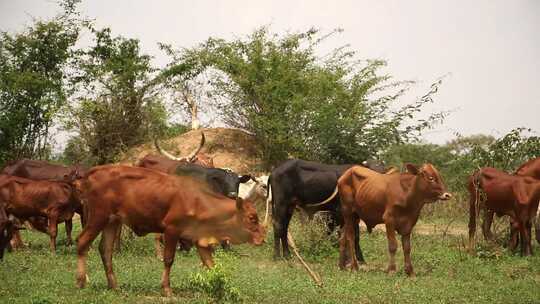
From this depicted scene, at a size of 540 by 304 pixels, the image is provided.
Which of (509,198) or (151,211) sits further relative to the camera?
(509,198)

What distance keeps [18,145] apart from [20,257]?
11812mm

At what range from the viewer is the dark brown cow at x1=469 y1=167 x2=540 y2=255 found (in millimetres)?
15781

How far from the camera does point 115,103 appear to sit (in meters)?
26.4

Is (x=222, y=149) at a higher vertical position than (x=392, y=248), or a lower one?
higher

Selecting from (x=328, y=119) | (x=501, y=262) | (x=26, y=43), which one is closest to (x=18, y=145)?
(x=26, y=43)

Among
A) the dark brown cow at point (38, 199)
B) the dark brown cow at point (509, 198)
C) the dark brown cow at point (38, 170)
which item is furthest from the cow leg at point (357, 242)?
the dark brown cow at point (38, 170)

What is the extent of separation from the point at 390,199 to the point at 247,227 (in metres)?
3.51

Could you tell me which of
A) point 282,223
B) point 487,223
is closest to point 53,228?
point 282,223

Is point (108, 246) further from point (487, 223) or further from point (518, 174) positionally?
point (518, 174)

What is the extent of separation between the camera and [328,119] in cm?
2320

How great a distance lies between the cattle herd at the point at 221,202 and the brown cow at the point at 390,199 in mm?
17

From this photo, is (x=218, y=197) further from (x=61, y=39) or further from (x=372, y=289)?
(x=61, y=39)

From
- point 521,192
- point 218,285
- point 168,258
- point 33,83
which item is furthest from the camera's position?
point 33,83

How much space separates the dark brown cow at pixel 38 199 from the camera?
50.5 ft
